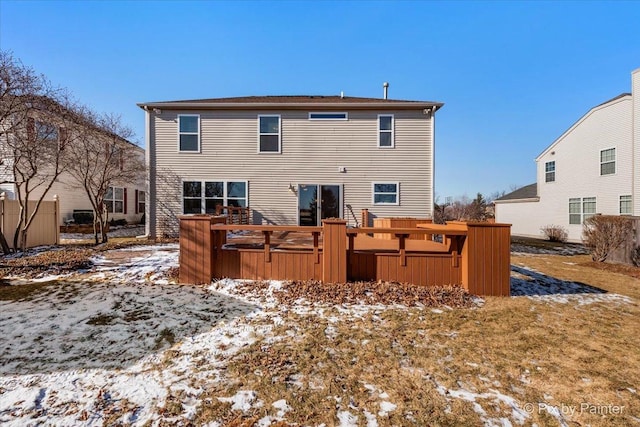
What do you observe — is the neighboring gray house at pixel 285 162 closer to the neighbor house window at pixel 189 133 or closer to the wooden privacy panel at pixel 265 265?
the neighbor house window at pixel 189 133

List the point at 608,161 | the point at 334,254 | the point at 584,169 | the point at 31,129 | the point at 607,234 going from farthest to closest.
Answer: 1. the point at 584,169
2. the point at 608,161
3. the point at 607,234
4. the point at 31,129
5. the point at 334,254

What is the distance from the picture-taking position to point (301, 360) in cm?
285

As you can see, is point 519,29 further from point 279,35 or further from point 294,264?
point 294,264

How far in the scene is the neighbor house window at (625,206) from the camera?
41.5 ft

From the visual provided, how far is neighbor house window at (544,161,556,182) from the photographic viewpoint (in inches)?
674

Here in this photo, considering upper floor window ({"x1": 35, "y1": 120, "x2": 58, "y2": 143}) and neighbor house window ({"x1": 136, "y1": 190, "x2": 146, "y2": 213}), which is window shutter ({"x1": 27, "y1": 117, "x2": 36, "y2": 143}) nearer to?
upper floor window ({"x1": 35, "y1": 120, "x2": 58, "y2": 143})

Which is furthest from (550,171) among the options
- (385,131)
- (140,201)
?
(140,201)

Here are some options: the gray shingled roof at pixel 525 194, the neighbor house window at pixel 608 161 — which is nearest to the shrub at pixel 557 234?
the neighbor house window at pixel 608 161

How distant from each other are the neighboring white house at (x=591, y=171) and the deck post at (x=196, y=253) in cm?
1723

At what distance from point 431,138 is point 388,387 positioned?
34.6ft

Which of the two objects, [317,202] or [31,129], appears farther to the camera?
[317,202]

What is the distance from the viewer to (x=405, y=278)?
16.8 feet

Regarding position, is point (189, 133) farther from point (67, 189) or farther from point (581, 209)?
point (581, 209)

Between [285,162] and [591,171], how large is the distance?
52.7 feet
